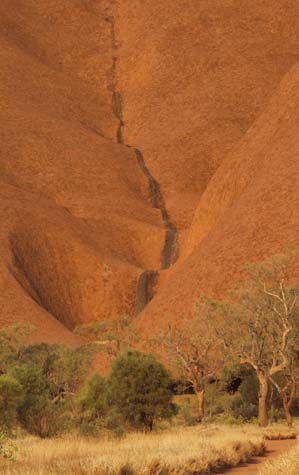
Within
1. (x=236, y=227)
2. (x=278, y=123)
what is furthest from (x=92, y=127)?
(x=236, y=227)

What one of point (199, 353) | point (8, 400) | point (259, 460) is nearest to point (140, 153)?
point (199, 353)

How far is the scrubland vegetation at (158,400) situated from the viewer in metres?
14.8

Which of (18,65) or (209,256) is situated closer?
(209,256)

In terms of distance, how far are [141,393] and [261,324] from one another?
8264 mm

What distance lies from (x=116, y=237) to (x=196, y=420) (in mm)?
46905

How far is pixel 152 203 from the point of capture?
304 feet

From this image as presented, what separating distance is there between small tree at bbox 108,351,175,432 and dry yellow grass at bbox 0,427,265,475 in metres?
6.34

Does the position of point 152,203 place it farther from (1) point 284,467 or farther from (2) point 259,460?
(1) point 284,467

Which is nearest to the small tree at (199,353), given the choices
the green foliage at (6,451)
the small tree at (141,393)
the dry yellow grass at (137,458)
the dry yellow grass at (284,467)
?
the small tree at (141,393)

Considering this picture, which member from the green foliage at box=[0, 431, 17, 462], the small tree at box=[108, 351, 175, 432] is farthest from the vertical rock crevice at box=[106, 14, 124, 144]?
the green foliage at box=[0, 431, 17, 462]

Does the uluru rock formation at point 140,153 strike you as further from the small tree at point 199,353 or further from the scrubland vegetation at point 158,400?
the small tree at point 199,353

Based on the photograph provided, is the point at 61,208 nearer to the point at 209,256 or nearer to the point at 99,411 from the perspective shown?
the point at 209,256

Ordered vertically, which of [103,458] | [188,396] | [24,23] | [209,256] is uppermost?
[24,23]

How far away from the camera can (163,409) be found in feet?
83.0
